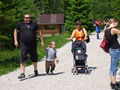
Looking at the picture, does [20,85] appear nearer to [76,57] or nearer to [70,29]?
[76,57]

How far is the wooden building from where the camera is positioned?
239 feet

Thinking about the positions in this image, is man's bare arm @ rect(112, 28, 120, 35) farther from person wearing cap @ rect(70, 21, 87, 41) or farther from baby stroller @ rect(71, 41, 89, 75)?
person wearing cap @ rect(70, 21, 87, 41)

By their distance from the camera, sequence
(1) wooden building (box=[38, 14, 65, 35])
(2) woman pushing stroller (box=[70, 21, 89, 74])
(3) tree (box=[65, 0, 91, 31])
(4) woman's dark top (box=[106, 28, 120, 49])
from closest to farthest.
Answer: (4) woman's dark top (box=[106, 28, 120, 49])
(2) woman pushing stroller (box=[70, 21, 89, 74])
(3) tree (box=[65, 0, 91, 31])
(1) wooden building (box=[38, 14, 65, 35])

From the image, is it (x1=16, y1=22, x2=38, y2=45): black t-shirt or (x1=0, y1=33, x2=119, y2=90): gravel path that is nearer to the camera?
(x1=0, y1=33, x2=119, y2=90): gravel path

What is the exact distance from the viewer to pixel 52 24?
73.5m

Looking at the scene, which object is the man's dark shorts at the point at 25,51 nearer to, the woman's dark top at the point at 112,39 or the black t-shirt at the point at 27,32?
the black t-shirt at the point at 27,32

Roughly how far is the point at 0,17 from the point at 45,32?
56.4 m

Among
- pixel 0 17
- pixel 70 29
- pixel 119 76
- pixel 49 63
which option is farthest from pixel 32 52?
pixel 70 29

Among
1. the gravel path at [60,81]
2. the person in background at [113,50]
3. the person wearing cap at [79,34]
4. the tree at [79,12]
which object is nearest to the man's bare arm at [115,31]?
the person in background at [113,50]

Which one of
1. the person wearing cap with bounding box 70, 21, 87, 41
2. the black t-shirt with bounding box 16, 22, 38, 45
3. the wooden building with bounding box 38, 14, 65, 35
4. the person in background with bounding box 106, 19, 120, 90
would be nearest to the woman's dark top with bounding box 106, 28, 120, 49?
the person in background with bounding box 106, 19, 120, 90

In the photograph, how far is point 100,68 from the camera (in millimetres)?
14727

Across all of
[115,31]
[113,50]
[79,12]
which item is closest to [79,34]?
[113,50]

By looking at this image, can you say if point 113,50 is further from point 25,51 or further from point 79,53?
point 79,53

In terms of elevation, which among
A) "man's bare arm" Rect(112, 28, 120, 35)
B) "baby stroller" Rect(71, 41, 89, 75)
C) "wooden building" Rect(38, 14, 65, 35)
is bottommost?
"wooden building" Rect(38, 14, 65, 35)
